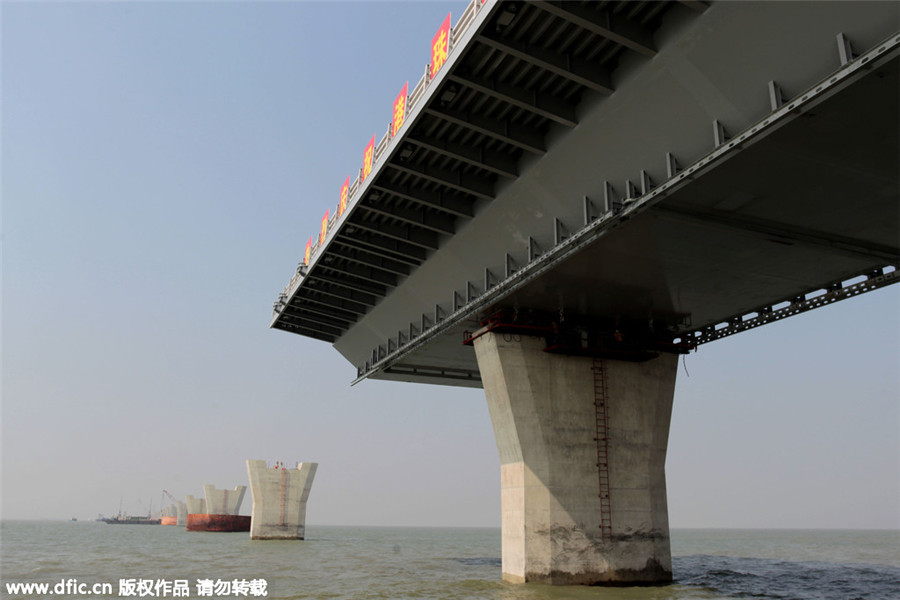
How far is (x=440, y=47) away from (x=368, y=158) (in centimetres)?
609

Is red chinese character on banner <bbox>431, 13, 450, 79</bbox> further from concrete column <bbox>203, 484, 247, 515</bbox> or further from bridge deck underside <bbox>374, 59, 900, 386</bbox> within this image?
concrete column <bbox>203, 484, 247, 515</bbox>

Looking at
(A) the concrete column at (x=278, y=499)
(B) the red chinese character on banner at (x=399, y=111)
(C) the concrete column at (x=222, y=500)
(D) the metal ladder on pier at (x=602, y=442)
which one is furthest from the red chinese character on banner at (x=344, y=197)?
(C) the concrete column at (x=222, y=500)

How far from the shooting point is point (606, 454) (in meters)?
26.4

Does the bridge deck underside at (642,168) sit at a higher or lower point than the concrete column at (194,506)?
higher

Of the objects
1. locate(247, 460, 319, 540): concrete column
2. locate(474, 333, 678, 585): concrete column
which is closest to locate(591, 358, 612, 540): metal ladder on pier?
locate(474, 333, 678, 585): concrete column

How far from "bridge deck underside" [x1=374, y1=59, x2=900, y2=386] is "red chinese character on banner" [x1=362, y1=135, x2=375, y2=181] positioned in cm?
714

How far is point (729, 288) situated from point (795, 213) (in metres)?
6.52

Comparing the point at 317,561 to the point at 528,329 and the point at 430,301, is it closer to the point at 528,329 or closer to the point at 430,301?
the point at 430,301

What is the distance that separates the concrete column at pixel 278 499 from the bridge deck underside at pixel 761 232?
45.2 m

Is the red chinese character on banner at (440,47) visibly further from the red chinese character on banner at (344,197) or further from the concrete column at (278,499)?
the concrete column at (278,499)

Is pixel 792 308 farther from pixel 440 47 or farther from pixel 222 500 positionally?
pixel 222 500

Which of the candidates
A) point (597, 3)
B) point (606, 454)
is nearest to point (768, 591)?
point (606, 454)

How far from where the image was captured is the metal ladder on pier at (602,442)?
25.5 metres

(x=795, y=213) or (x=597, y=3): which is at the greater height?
(x=597, y=3)
